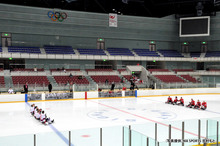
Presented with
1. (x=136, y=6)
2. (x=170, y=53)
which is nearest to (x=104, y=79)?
(x=170, y=53)

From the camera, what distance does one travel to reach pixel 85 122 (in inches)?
527

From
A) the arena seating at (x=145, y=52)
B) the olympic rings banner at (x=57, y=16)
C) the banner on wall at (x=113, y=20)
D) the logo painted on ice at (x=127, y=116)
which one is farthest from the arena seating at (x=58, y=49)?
the logo painted on ice at (x=127, y=116)

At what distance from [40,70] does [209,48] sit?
32.1m

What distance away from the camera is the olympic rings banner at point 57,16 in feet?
115

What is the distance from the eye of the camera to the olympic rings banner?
35.1 metres

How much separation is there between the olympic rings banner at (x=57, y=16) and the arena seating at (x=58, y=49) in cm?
450

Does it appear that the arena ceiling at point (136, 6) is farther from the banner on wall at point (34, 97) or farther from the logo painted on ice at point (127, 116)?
the logo painted on ice at point (127, 116)

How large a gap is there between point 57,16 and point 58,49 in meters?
5.39

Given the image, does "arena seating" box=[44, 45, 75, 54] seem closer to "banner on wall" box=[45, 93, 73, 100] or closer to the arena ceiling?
the arena ceiling

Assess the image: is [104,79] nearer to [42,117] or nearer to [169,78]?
[169,78]

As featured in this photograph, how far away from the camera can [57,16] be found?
35.4 meters

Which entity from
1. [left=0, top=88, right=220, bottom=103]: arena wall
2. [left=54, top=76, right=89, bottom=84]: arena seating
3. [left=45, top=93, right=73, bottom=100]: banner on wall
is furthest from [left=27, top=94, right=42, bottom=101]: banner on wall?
[left=54, top=76, right=89, bottom=84]: arena seating

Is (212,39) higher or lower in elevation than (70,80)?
higher

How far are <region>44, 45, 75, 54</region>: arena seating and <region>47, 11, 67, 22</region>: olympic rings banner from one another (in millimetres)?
4497
